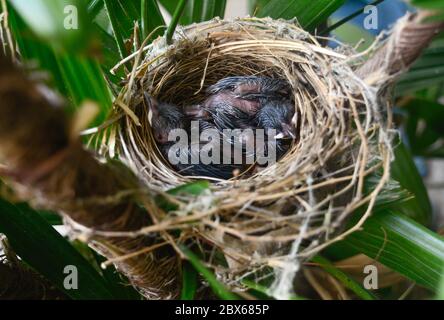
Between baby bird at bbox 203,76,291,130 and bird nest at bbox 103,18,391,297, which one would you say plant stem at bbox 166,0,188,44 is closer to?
bird nest at bbox 103,18,391,297

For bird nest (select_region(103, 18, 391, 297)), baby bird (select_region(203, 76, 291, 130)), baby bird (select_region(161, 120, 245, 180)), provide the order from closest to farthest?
1. bird nest (select_region(103, 18, 391, 297))
2. baby bird (select_region(161, 120, 245, 180))
3. baby bird (select_region(203, 76, 291, 130))

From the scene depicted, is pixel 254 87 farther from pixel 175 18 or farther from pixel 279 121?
pixel 175 18

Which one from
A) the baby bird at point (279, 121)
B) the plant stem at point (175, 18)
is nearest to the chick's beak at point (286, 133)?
the baby bird at point (279, 121)

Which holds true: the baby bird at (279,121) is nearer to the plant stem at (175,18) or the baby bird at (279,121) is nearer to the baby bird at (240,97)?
the baby bird at (240,97)

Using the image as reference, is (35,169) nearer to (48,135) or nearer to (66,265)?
(48,135)

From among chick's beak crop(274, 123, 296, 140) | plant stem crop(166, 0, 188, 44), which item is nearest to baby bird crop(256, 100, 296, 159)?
chick's beak crop(274, 123, 296, 140)

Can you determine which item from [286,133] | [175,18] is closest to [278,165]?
[286,133]

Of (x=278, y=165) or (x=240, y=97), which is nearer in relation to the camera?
(x=278, y=165)

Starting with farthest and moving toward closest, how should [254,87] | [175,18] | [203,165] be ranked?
[254,87] → [203,165] → [175,18]
